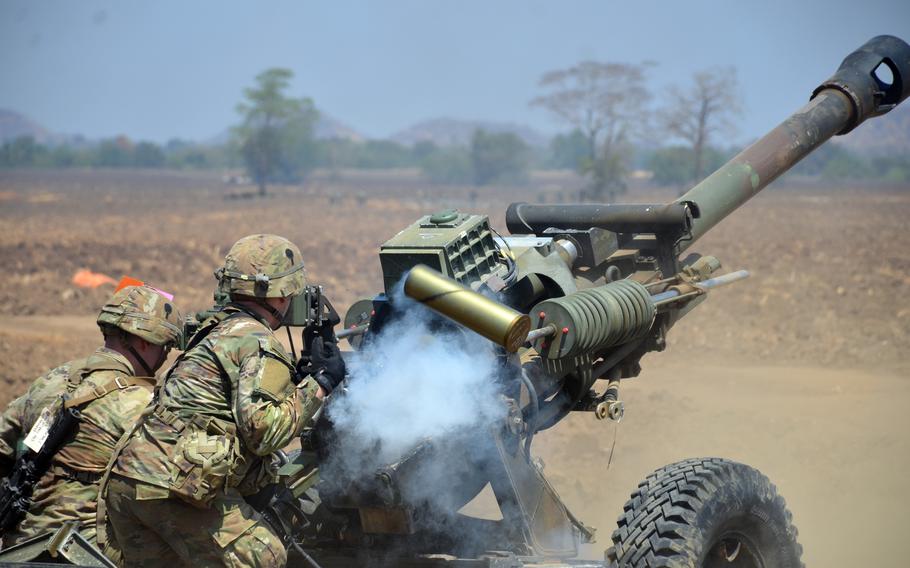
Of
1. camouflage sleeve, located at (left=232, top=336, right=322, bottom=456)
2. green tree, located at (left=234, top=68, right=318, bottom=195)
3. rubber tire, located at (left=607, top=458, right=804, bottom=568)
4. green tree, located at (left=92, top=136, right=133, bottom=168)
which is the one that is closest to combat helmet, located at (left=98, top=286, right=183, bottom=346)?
camouflage sleeve, located at (left=232, top=336, right=322, bottom=456)

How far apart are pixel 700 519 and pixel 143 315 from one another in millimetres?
2626

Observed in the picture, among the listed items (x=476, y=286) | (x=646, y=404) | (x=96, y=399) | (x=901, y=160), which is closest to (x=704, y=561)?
(x=476, y=286)

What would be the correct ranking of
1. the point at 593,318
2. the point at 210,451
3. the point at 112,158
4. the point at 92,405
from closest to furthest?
1. the point at 210,451
2. the point at 593,318
3. the point at 92,405
4. the point at 112,158

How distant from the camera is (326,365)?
4254 millimetres

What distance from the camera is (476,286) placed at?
4844 mm

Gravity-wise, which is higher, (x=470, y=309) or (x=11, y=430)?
(x=470, y=309)

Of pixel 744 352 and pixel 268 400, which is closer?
pixel 268 400

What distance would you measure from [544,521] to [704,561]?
72 cm

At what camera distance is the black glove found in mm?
4230

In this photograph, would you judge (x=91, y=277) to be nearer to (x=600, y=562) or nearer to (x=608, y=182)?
(x=600, y=562)

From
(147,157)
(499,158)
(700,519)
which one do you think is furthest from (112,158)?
(700,519)

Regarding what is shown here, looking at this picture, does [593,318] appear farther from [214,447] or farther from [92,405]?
[92,405]

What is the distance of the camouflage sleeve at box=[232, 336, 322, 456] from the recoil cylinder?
3.35 feet

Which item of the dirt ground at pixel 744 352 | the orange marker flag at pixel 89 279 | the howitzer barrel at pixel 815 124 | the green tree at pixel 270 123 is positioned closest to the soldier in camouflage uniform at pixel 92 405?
the dirt ground at pixel 744 352
